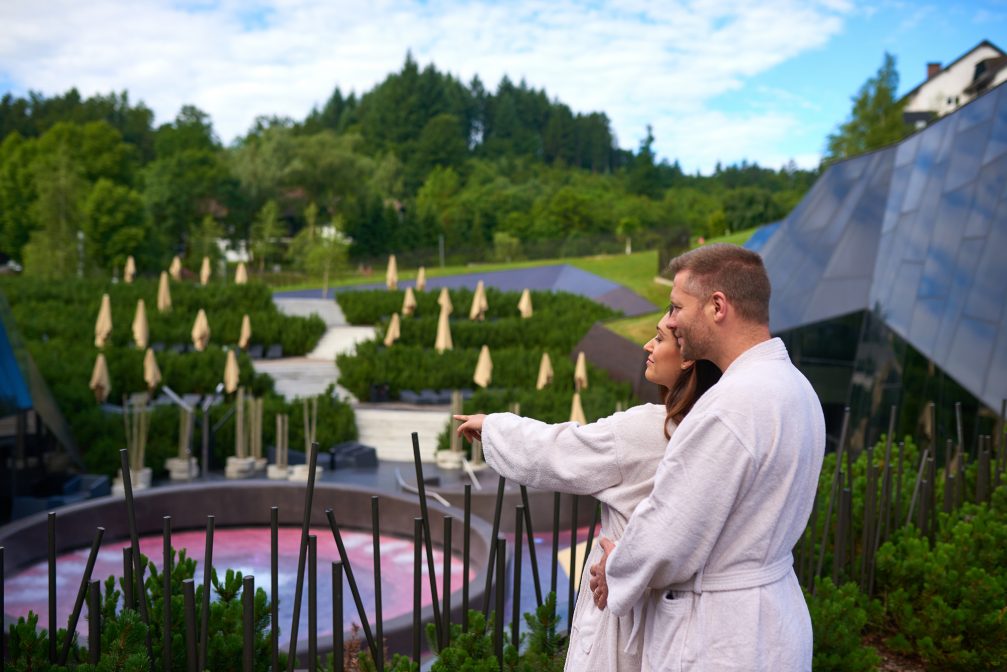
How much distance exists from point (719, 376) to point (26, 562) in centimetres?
946

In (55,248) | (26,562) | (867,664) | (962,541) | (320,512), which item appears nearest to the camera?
(867,664)

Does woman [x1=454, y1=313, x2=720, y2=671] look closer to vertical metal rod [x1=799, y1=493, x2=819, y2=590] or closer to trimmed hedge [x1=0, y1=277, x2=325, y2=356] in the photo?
vertical metal rod [x1=799, y1=493, x2=819, y2=590]

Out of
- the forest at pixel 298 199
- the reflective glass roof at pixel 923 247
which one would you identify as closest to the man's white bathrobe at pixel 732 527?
the reflective glass roof at pixel 923 247

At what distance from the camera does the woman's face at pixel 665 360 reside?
→ 6.68 feet

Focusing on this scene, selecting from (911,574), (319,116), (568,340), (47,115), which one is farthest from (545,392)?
(319,116)

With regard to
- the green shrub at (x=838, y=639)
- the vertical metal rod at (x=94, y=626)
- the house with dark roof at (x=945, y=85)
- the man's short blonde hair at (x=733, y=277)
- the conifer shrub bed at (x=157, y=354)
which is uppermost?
the house with dark roof at (x=945, y=85)

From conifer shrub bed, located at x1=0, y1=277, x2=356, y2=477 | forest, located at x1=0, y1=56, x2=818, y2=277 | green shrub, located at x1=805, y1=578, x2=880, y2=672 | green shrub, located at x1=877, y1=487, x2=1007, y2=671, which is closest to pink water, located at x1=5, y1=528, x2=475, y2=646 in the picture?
conifer shrub bed, located at x1=0, y1=277, x2=356, y2=477

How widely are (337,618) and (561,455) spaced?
3.39 ft

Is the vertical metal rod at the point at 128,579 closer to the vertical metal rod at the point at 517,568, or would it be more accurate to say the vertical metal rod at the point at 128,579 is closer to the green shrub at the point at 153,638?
the green shrub at the point at 153,638

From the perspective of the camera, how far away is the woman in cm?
200

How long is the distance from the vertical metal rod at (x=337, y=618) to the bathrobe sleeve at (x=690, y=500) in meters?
1.09

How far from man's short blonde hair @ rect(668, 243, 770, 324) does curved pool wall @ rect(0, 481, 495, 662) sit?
788cm

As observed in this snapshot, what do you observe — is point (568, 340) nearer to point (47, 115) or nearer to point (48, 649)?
point (48, 649)

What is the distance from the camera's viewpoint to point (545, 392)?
1622cm
